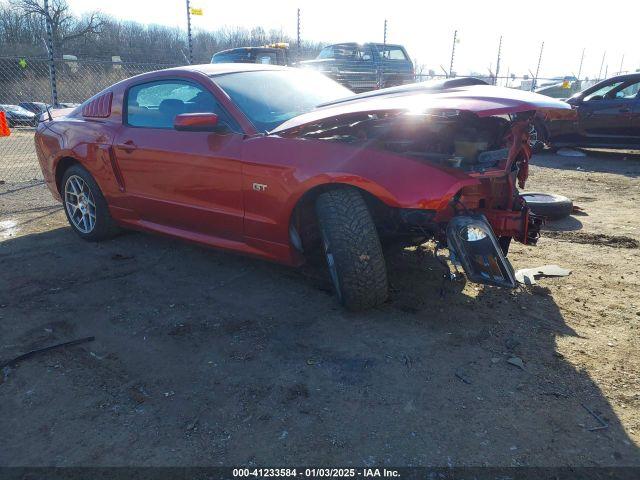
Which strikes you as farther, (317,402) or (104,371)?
(104,371)

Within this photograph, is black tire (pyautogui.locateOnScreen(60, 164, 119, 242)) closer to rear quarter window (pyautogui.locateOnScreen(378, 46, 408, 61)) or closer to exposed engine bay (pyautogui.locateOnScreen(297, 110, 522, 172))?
exposed engine bay (pyautogui.locateOnScreen(297, 110, 522, 172))

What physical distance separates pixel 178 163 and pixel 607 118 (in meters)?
8.54

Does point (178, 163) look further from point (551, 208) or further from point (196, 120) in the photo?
point (551, 208)

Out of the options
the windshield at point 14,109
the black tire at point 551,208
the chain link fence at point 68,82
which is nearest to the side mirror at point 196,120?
the black tire at point 551,208

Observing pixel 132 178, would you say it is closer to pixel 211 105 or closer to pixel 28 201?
pixel 211 105

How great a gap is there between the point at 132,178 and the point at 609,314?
3.66m

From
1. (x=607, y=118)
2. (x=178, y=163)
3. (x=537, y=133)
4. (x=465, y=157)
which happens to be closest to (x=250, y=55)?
(x=607, y=118)

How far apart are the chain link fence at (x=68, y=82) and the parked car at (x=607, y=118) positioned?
5.36 m

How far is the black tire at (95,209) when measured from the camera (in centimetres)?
447

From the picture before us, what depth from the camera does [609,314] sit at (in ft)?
10.3

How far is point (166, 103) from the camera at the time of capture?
3.97 metres

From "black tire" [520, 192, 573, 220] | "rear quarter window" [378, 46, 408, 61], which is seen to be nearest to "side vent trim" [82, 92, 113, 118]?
"black tire" [520, 192, 573, 220]

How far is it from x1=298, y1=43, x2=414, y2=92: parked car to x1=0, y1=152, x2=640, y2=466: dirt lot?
35.1ft

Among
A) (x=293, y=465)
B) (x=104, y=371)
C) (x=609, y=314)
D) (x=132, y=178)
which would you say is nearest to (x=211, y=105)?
(x=132, y=178)
